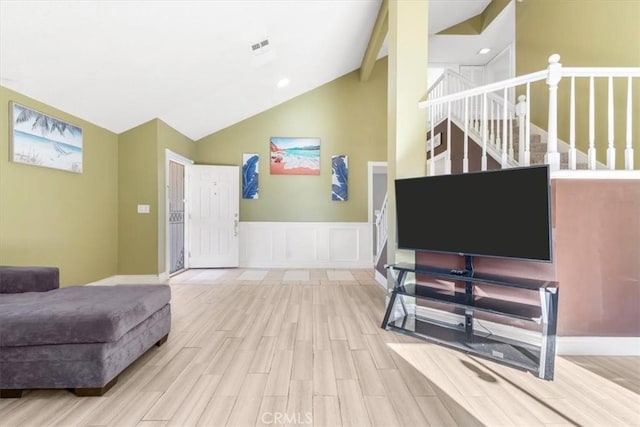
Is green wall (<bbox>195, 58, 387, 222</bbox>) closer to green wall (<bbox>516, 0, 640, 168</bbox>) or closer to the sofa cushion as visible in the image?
green wall (<bbox>516, 0, 640, 168</bbox>)

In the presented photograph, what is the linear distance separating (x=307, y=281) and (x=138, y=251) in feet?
8.44

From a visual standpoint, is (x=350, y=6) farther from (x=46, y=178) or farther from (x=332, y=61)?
(x=46, y=178)

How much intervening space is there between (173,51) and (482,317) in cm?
412

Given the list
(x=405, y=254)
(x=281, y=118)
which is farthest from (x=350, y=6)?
(x=405, y=254)

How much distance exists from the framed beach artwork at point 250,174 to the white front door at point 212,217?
0.23 m

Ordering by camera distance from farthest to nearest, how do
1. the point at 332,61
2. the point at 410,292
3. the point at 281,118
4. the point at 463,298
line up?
the point at 281,118, the point at 332,61, the point at 410,292, the point at 463,298

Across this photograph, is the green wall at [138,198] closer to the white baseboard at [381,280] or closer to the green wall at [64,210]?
the green wall at [64,210]

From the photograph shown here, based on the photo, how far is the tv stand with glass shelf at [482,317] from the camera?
203cm

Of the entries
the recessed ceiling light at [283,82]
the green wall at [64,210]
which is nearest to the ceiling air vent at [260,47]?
the recessed ceiling light at [283,82]

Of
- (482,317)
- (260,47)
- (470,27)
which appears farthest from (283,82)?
(482,317)

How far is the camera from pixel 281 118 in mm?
6078

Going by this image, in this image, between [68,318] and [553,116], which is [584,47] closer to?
[553,116]

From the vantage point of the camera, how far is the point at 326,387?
1.89 meters

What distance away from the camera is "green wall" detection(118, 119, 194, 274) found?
4617 millimetres
